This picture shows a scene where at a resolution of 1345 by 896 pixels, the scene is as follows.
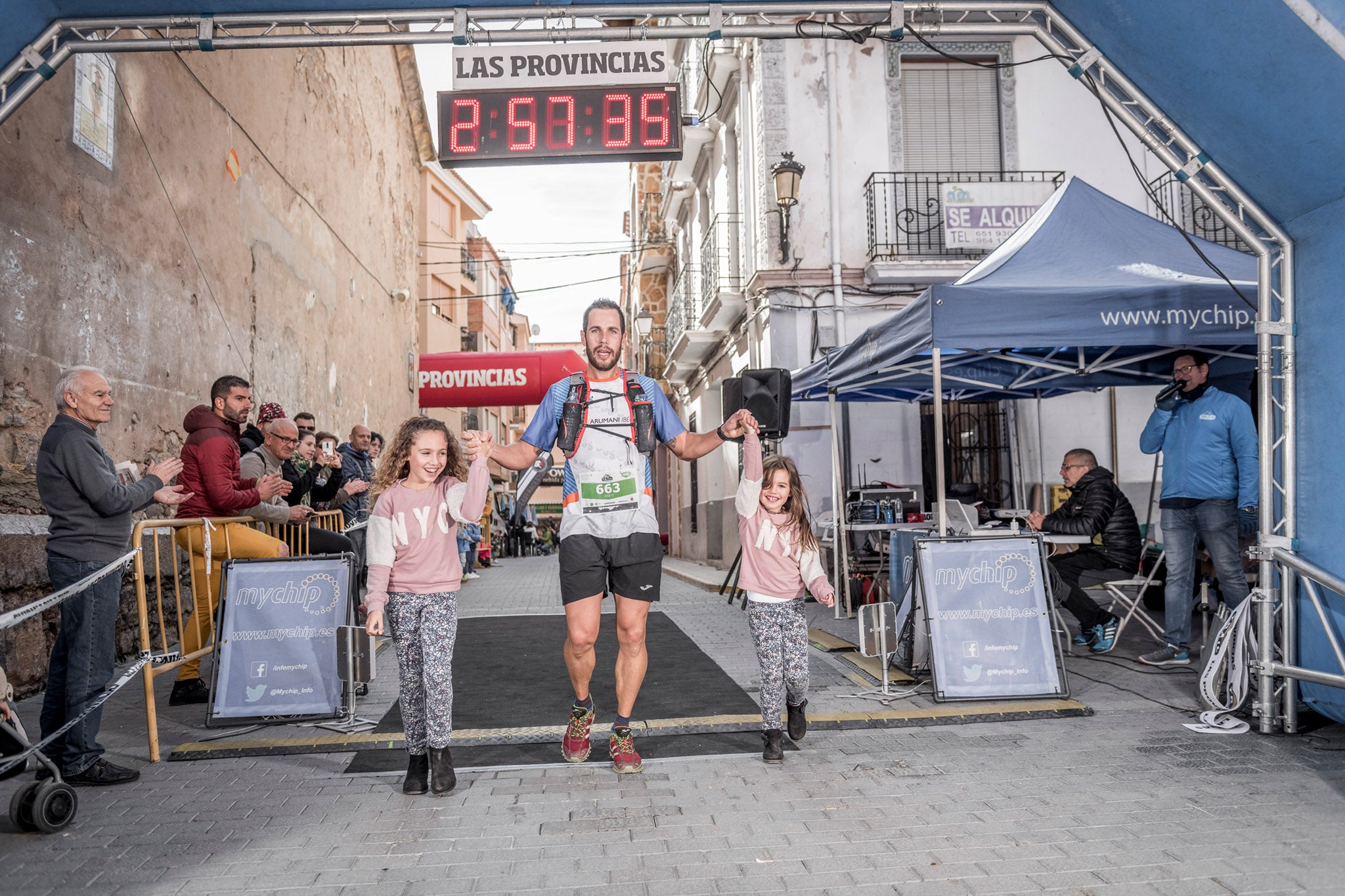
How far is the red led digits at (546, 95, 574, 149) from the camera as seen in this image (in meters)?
7.25

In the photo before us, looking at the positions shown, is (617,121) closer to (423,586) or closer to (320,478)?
(320,478)

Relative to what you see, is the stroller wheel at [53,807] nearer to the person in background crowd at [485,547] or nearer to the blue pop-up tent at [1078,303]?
the blue pop-up tent at [1078,303]

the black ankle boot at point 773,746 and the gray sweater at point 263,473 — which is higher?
the gray sweater at point 263,473

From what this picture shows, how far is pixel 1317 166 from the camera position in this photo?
459 centimetres

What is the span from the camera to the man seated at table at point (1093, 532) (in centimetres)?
758

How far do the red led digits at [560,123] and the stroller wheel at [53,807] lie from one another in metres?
5.20

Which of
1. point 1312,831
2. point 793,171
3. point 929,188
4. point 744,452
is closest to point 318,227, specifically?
point 793,171

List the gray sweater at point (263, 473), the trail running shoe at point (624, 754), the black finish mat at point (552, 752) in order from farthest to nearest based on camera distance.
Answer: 1. the gray sweater at point (263, 473)
2. the black finish mat at point (552, 752)
3. the trail running shoe at point (624, 754)

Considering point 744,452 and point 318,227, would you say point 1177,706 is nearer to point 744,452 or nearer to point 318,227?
point 744,452

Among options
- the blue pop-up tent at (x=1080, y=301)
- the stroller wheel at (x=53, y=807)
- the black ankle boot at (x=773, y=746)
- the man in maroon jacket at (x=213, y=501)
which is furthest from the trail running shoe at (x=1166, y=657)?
the stroller wheel at (x=53, y=807)

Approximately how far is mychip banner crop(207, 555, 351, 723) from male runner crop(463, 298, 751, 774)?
65.0 inches

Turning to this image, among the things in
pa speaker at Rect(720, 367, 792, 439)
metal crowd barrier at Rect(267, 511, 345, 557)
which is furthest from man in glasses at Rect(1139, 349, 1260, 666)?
metal crowd barrier at Rect(267, 511, 345, 557)

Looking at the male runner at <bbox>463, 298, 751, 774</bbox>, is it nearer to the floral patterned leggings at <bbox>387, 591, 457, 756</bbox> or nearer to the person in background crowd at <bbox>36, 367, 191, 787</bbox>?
the floral patterned leggings at <bbox>387, 591, 457, 756</bbox>

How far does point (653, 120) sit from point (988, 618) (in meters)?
4.28
